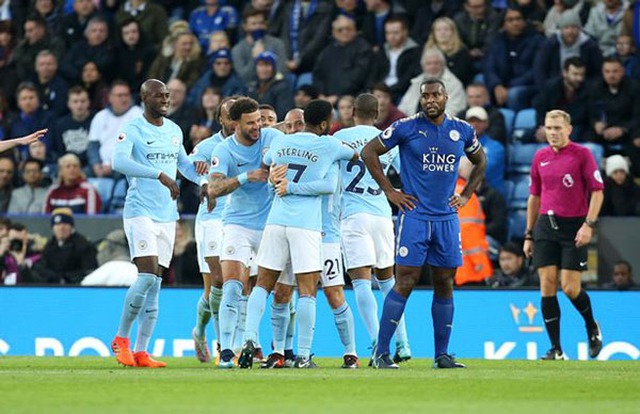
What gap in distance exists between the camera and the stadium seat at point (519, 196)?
20891 millimetres

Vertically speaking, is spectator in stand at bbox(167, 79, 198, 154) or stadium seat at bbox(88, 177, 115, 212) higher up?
spectator in stand at bbox(167, 79, 198, 154)

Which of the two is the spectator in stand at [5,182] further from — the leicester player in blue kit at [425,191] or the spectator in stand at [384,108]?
the leicester player in blue kit at [425,191]

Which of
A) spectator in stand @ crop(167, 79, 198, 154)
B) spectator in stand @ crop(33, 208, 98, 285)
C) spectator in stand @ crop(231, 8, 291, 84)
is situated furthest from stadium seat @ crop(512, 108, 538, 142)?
spectator in stand @ crop(33, 208, 98, 285)

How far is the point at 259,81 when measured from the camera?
75.2ft

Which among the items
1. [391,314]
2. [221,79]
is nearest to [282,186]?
[391,314]

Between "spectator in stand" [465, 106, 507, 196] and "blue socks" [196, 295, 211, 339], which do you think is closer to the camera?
"blue socks" [196, 295, 211, 339]

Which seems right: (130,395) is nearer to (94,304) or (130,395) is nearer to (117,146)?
(117,146)

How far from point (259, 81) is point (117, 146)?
8.29 meters

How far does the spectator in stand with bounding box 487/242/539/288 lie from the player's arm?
574 cm

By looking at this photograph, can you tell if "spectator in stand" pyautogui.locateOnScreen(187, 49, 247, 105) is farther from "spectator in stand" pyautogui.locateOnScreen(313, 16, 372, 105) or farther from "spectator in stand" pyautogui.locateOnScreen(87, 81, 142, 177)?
"spectator in stand" pyautogui.locateOnScreen(313, 16, 372, 105)

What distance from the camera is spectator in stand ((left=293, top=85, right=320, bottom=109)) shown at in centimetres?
2022

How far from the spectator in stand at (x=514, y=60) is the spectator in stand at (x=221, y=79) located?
383cm

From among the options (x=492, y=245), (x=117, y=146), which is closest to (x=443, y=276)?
(x=117, y=146)

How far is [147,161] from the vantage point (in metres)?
15.0
